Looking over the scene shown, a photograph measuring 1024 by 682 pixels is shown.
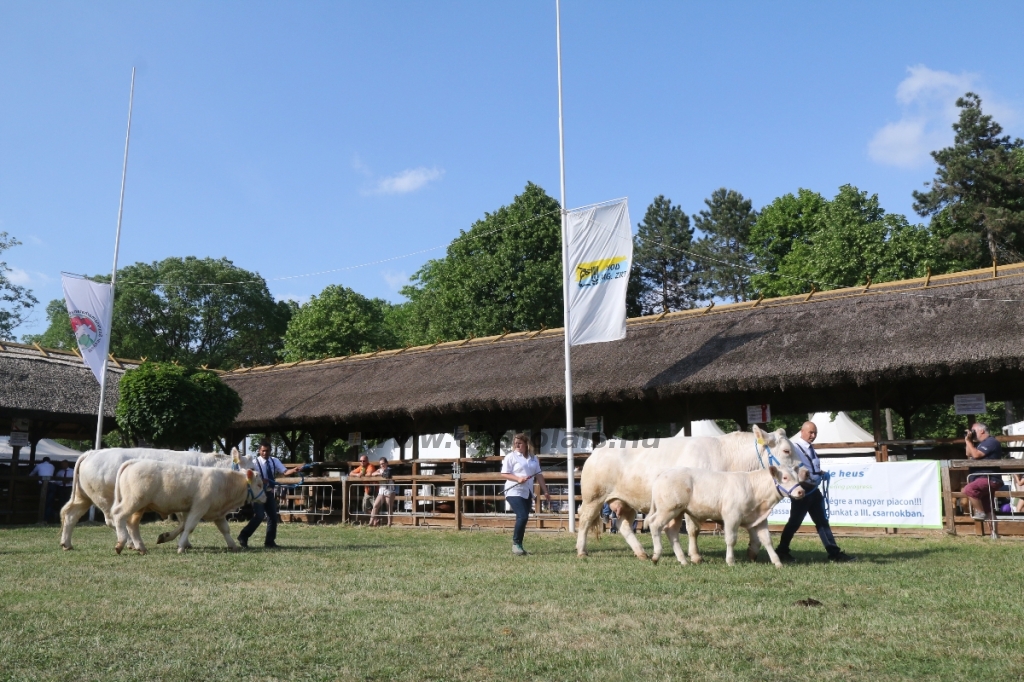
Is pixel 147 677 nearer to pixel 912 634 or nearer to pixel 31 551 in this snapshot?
pixel 912 634

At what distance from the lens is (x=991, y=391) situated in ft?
67.9

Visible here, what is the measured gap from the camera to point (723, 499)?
10484mm

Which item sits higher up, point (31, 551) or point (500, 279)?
point (500, 279)

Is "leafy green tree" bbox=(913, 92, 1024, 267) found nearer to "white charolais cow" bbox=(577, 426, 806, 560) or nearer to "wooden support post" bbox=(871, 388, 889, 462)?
"wooden support post" bbox=(871, 388, 889, 462)

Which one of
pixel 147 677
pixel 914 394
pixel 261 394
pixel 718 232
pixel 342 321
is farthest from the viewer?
pixel 718 232

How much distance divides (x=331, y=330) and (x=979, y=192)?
106 ft

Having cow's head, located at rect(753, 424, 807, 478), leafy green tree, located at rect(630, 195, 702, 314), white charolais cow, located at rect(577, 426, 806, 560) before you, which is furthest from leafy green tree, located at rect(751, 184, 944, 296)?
cow's head, located at rect(753, 424, 807, 478)

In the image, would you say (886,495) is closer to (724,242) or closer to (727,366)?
(727,366)

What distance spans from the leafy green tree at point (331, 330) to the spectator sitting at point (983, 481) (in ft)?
121

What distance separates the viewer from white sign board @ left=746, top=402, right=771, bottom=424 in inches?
786

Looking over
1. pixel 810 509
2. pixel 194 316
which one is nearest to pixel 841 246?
pixel 810 509

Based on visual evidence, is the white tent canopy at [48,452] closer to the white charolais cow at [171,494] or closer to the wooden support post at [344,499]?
the wooden support post at [344,499]

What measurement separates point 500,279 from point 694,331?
2080 cm

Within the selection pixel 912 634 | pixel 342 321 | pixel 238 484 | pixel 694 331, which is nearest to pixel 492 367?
pixel 694 331
